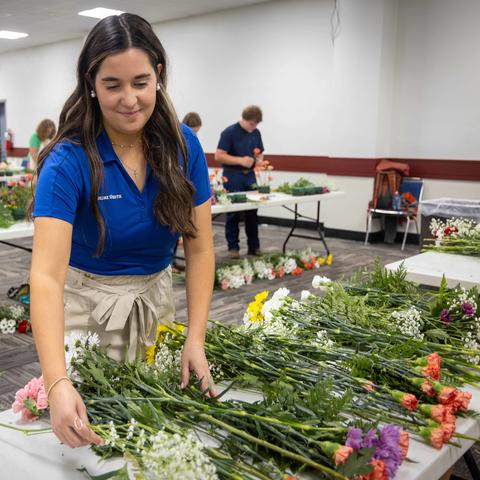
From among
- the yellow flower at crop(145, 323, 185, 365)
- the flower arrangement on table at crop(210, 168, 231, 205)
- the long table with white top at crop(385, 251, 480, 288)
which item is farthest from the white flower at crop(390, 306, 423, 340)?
the flower arrangement on table at crop(210, 168, 231, 205)

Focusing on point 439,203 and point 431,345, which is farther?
point 439,203

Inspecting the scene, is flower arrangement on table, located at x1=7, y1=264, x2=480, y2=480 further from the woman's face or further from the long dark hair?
the woman's face

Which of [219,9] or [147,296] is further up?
[219,9]

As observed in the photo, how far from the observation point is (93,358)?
3.81 ft

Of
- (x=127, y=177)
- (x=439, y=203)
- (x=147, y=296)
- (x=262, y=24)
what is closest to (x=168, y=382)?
(x=147, y=296)

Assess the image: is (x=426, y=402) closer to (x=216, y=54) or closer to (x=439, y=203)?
(x=439, y=203)

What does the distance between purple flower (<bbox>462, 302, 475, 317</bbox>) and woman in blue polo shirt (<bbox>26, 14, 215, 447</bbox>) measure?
29.3 inches

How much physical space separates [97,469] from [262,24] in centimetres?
781

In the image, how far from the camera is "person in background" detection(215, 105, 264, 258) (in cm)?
575

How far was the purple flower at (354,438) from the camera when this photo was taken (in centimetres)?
87

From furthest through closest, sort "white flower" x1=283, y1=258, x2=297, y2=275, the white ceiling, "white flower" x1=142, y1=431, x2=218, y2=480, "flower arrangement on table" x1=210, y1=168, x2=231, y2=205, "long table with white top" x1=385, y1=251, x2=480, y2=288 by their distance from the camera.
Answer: the white ceiling < "white flower" x1=283, y1=258, x2=297, y2=275 < "flower arrangement on table" x1=210, y1=168, x2=231, y2=205 < "long table with white top" x1=385, y1=251, x2=480, y2=288 < "white flower" x1=142, y1=431, x2=218, y2=480

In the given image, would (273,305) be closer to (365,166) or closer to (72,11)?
(365,166)

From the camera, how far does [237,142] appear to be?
19.2ft

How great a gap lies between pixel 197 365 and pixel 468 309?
84 centimetres
